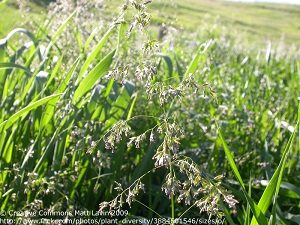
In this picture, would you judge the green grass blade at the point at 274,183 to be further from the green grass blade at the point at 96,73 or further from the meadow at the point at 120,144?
the green grass blade at the point at 96,73

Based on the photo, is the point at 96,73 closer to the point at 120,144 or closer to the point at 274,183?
the point at 120,144

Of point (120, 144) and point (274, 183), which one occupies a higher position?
point (274, 183)

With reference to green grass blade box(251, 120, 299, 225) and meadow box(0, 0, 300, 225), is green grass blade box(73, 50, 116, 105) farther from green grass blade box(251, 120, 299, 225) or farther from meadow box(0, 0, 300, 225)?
green grass blade box(251, 120, 299, 225)

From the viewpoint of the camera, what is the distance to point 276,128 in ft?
9.78

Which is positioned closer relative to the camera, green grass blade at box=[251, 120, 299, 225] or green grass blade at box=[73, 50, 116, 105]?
green grass blade at box=[251, 120, 299, 225]

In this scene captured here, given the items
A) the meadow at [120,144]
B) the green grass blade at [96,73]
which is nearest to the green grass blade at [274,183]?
the meadow at [120,144]

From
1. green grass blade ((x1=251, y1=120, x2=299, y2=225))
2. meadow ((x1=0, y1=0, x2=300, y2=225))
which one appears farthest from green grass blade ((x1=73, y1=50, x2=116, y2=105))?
green grass blade ((x1=251, y1=120, x2=299, y2=225))

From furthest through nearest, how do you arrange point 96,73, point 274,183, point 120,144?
point 120,144, point 96,73, point 274,183

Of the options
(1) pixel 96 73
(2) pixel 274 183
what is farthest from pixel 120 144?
(2) pixel 274 183

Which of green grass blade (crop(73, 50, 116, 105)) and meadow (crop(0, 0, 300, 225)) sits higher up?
green grass blade (crop(73, 50, 116, 105))

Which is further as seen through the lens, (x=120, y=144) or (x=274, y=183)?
(x=120, y=144)

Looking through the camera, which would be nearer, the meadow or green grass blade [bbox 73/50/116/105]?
the meadow

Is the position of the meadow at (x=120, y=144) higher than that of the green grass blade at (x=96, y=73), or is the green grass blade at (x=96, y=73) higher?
the green grass blade at (x=96, y=73)

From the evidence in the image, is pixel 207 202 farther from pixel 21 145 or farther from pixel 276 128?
pixel 276 128
